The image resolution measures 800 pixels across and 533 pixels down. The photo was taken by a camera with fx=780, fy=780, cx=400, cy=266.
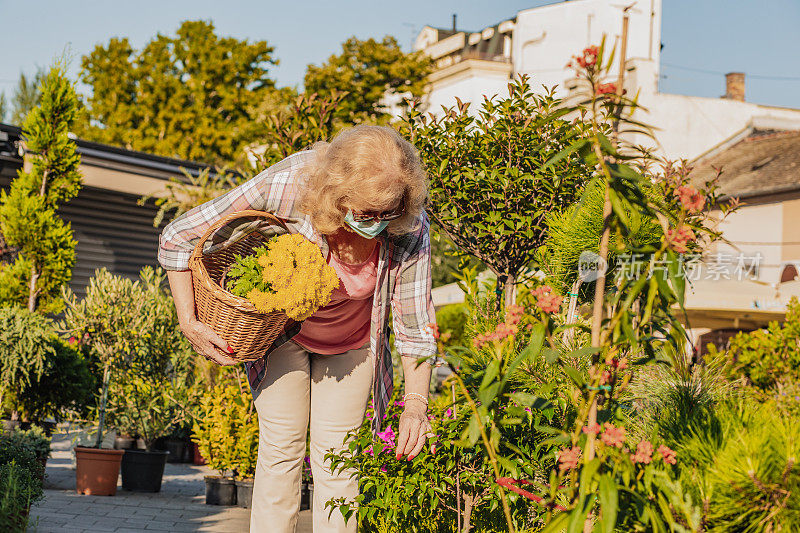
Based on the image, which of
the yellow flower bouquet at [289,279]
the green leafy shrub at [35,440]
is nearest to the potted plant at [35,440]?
the green leafy shrub at [35,440]

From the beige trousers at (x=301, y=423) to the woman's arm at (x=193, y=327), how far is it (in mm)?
300

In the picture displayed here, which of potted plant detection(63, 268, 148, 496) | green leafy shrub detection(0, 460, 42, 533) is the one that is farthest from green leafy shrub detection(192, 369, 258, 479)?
green leafy shrub detection(0, 460, 42, 533)

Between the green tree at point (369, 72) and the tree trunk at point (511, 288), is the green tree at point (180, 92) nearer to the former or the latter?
the green tree at point (369, 72)

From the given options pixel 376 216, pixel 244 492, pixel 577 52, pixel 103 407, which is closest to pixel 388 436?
pixel 376 216

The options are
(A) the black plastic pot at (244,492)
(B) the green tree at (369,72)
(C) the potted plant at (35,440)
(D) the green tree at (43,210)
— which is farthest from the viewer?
(B) the green tree at (369,72)

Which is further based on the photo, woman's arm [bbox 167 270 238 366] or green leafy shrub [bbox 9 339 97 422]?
green leafy shrub [bbox 9 339 97 422]

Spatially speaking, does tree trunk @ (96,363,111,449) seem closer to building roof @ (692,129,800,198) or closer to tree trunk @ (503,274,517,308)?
tree trunk @ (503,274,517,308)

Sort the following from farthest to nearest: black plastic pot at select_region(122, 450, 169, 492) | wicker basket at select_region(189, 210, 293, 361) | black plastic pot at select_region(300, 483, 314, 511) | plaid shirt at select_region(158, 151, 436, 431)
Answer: black plastic pot at select_region(122, 450, 169, 492)
black plastic pot at select_region(300, 483, 314, 511)
plaid shirt at select_region(158, 151, 436, 431)
wicker basket at select_region(189, 210, 293, 361)

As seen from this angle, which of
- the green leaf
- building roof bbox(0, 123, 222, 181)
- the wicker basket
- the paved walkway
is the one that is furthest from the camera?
building roof bbox(0, 123, 222, 181)

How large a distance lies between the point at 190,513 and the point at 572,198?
133 inches

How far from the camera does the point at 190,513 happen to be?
5398 millimetres

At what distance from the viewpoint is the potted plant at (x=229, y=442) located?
552 centimetres

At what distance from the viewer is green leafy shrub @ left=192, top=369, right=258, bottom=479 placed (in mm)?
5504

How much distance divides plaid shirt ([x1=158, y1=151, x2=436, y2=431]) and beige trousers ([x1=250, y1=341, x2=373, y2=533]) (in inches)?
3.8
